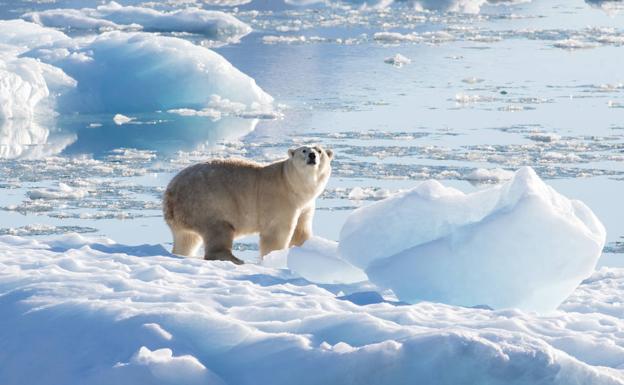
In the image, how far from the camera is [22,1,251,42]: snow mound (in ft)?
58.3

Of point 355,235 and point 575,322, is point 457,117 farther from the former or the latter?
point 575,322

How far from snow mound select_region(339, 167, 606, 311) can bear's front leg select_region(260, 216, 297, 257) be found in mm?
1109

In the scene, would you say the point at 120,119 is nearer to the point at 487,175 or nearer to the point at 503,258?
the point at 487,175

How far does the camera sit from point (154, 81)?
11.8 metres

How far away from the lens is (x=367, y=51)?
15781mm

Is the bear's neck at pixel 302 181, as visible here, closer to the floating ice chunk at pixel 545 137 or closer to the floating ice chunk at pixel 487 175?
the floating ice chunk at pixel 487 175

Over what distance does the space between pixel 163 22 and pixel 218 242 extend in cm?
1242

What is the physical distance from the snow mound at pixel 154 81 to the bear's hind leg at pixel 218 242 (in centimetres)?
596

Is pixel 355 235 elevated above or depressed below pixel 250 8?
above

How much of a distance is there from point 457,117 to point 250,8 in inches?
433

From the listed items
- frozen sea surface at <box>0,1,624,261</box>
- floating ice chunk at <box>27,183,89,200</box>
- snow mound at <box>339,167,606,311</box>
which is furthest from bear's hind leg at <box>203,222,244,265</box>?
floating ice chunk at <box>27,183,89,200</box>

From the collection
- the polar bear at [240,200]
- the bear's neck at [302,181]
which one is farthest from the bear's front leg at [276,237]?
the bear's neck at [302,181]

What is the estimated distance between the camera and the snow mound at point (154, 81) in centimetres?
1173

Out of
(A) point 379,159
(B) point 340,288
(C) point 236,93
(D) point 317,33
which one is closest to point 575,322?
(B) point 340,288
